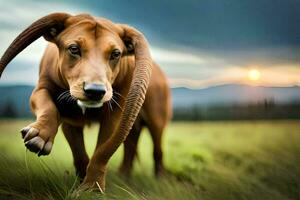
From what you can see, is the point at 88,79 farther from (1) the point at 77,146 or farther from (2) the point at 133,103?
(1) the point at 77,146

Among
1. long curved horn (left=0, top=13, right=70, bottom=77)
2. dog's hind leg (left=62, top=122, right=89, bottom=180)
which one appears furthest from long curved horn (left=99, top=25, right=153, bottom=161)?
dog's hind leg (left=62, top=122, right=89, bottom=180)

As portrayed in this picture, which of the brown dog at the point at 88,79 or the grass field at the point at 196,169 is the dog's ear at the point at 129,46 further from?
the grass field at the point at 196,169

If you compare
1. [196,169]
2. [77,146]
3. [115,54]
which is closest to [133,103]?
[115,54]

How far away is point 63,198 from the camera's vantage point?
5.43m

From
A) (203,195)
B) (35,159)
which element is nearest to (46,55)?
(35,159)

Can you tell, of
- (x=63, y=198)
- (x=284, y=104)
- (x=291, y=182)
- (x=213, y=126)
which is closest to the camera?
(x=63, y=198)

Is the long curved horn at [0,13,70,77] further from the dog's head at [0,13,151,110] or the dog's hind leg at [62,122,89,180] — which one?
the dog's hind leg at [62,122,89,180]

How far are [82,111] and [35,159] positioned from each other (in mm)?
458

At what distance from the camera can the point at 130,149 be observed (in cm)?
745

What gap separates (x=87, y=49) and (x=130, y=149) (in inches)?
81.1

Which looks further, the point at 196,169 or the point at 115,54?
the point at 196,169

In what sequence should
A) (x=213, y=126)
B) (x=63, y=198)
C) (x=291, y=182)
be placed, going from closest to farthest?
(x=63, y=198), (x=291, y=182), (x=213, y=126)

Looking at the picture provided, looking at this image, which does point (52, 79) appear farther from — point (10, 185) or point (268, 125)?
point (268, 125)

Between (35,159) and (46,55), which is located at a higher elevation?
→ (46,55)
